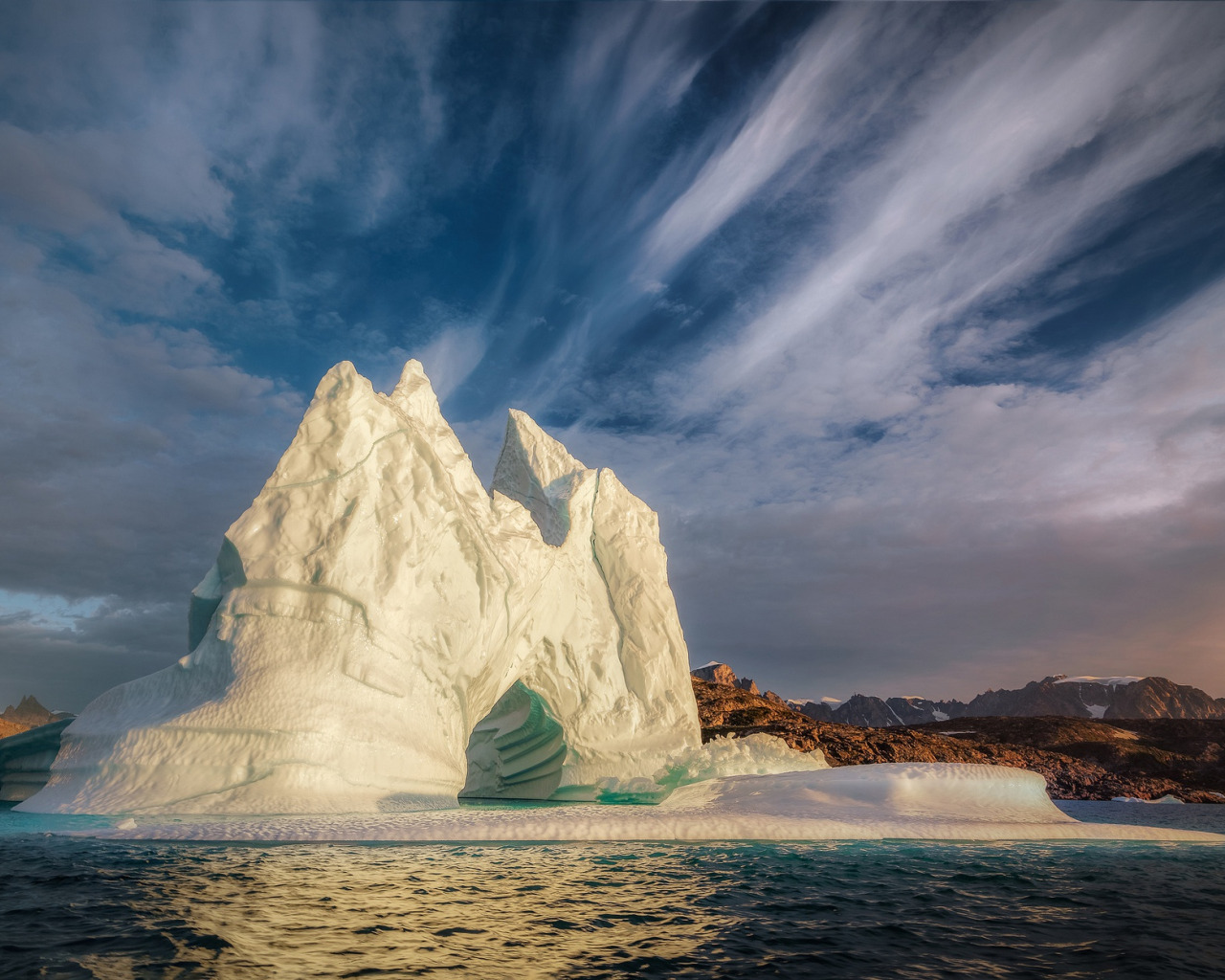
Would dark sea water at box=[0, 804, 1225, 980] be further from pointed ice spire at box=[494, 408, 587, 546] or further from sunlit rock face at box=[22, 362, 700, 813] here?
pointed ice spire at box=[494, 408, 587, 546]

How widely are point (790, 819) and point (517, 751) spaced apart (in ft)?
38.9

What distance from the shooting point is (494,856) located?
30.9 feet

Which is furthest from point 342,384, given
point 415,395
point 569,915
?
point 569,915

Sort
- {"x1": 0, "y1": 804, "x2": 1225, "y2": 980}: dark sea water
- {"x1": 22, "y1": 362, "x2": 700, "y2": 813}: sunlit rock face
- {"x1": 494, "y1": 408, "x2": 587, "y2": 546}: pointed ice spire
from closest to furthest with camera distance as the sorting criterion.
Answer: {"x1": 0, "y1": 804, "x2": 1225, "y2": 980}: dark sea water, {"x1": 22, "y1": 362, "x2": 700, "y2": 813}: sunlit rock face, {"x1": 494, "y1": 408, "x2": 587, "y2": 546}: pointed ice spire

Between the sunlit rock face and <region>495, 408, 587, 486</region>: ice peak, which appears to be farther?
<region>495, 408, 587, 486</region>: ice peak

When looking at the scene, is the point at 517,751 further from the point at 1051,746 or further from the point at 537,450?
the point at 1051,746

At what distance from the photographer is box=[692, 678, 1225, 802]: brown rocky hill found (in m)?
46.7

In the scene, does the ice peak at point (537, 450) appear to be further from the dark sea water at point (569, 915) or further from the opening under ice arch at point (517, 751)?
the dark sea water at point (569, 915)

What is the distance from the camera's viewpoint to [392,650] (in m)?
14.8

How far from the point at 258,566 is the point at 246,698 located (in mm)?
2659

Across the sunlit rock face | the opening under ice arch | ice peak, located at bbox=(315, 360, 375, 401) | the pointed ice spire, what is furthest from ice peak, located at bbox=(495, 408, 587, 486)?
ice peak, located at bbox=(315, 360, 375, 401)

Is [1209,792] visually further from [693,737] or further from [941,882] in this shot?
[941,882]

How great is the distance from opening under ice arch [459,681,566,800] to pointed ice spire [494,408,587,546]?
593 cm

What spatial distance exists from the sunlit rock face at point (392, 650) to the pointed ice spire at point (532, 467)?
67cm
